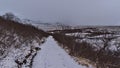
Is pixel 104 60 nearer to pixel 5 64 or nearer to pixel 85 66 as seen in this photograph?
pixel 85 66

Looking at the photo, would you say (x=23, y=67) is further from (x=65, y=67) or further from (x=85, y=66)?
(x=85, y=66)

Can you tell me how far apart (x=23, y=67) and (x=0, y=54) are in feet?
17.0

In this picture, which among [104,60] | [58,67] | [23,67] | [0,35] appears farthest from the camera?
[0,35]

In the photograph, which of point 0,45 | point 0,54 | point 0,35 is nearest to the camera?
point 0,54

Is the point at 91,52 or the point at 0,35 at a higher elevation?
the point at 0,35

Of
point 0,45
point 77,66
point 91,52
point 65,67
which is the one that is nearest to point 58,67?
point 65,67

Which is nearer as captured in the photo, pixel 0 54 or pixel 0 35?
pixel 0 54

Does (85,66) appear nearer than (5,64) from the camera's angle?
No

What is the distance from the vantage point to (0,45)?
92.0 feet

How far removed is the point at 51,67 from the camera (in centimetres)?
2036

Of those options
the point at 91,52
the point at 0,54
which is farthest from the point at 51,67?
the point at 91,52

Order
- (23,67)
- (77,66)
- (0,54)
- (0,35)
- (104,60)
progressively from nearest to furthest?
(23,67), (77,66), (0,54), (104,60), (0,35)

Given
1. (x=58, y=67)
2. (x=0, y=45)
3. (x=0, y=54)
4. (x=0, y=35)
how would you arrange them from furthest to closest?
1. (x=0, y=35)
2. (x=0, y=45)
3. (x=0, y=54)
4. (x=58, y=67)

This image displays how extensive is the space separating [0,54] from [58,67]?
5.70 meters
